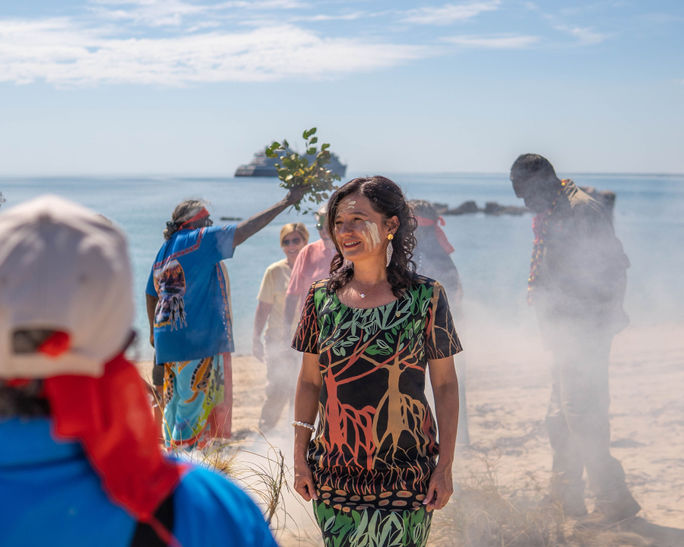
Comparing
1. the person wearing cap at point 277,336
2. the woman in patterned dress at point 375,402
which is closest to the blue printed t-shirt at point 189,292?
the person wearing cap at point 277,336

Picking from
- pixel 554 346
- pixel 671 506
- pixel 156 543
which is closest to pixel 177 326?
pixel 554 346

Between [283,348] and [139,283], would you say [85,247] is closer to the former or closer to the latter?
[283,348]

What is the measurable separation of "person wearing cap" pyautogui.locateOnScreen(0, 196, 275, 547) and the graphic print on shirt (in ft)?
11.8

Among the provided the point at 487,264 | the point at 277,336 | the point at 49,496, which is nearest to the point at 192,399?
the point at 277,336

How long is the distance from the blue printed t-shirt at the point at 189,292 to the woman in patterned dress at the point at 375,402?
1925 mm

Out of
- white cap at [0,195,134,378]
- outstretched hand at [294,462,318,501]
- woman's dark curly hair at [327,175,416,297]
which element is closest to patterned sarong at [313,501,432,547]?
outstretched hand at [294,462,318,501]

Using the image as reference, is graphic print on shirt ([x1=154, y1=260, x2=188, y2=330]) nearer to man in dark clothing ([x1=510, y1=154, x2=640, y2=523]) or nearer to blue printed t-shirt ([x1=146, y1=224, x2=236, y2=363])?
blue printed t-shirt ([x1=146, y1=224, x2=236, y2=363])

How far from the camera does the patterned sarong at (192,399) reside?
4.77 m

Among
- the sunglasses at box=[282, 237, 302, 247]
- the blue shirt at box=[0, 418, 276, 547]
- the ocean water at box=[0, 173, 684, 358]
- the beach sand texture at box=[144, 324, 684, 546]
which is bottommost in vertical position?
the ocean water at box=[0, 173, 684, 358]

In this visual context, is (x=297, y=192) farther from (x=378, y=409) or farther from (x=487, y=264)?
(x=487, y=264)

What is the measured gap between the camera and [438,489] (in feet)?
8.64

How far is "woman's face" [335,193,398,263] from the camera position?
2871 millimetres

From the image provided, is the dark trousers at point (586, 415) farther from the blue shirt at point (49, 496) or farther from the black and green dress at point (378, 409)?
the blue shirt at point (49, 496)

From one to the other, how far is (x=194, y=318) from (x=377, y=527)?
244cm
